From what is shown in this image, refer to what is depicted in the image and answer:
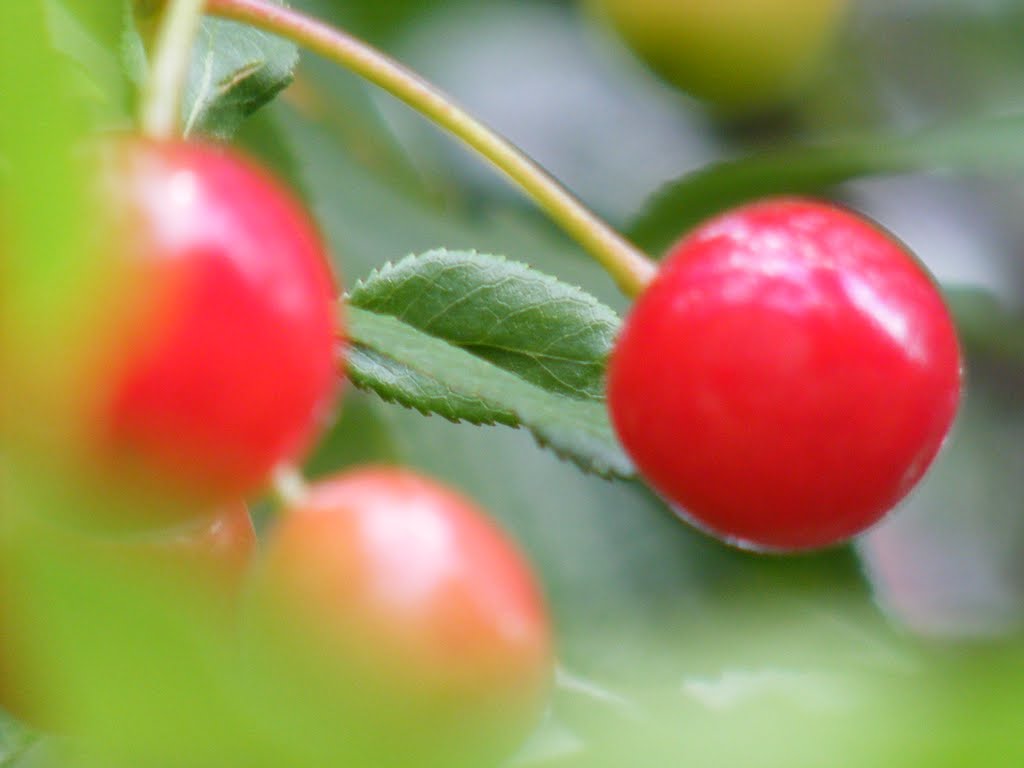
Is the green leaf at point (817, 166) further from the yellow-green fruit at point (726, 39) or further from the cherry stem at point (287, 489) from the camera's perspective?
the cherry stem at point (287, 489)

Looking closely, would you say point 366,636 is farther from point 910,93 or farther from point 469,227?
point 910,93

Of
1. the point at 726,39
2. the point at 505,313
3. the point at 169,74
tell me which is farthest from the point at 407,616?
the point at 726,39

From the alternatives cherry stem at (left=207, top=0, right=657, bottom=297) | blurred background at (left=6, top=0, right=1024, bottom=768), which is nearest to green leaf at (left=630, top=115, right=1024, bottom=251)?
blurred background at (left=6, top=0, right=1024, bottom=768)

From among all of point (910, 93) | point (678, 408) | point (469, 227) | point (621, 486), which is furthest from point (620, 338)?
point (910, 93)

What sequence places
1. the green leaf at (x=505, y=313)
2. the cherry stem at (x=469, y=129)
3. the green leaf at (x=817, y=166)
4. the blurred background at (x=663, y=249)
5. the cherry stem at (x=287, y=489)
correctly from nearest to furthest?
the blurred background at (x=663, y=249) < the cherry stem at (x=287, y=489) < the cherry stem at (x=469, y=129) < the green leaf at (x=505, y=313) < the green leaf at (x=817, y=166)

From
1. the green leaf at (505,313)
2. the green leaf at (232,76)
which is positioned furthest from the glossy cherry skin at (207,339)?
the green leaf at (232,76)

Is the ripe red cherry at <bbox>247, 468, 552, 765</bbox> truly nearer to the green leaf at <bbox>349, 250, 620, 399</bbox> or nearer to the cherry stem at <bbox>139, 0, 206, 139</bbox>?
the cherry stem at <bbox>139, 0, 206, 139</bbox>

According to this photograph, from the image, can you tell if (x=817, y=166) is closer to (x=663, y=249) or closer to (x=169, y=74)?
(x=663, y=249)
